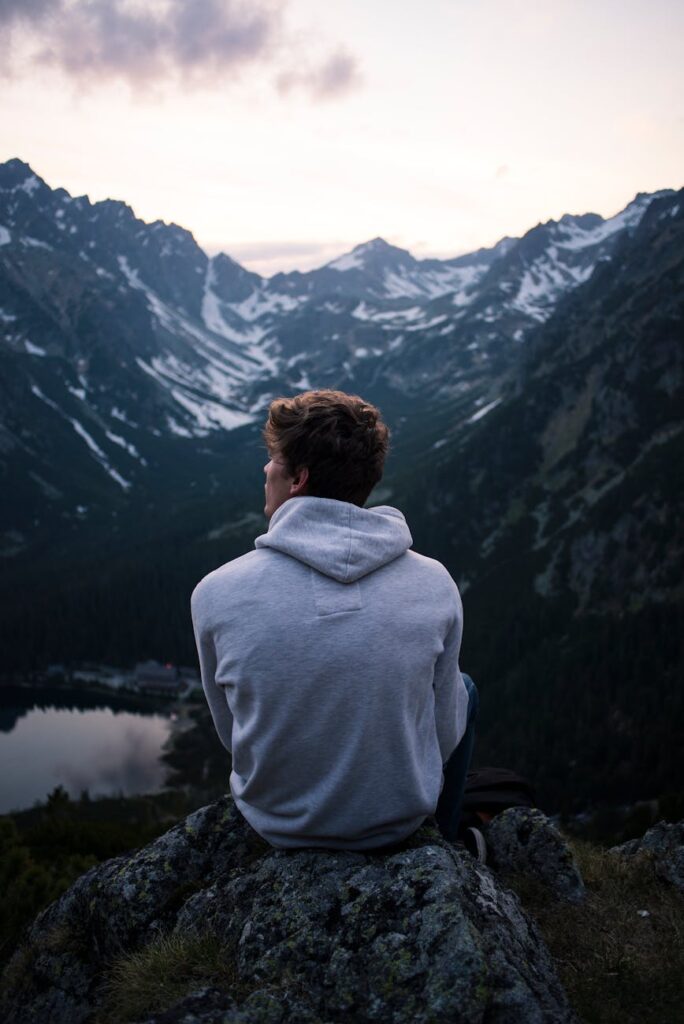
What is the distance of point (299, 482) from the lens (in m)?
5.41

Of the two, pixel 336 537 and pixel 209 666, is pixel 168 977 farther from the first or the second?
pixel 336 537

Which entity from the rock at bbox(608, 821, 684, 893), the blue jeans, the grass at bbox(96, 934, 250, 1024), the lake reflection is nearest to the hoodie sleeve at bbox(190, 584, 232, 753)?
the grass at bbox(96, 934, 250, 1024)

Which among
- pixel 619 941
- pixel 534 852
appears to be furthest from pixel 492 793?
pixel 619 941

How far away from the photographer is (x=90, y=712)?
4744 inches

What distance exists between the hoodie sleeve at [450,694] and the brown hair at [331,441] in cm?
128

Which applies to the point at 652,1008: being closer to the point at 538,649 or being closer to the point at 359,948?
the point at 359,948

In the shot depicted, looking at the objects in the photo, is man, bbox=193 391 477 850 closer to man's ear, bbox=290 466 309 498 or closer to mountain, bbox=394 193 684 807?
man's ear, bbox=290 466 309 498

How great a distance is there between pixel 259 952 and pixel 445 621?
9.33 feet

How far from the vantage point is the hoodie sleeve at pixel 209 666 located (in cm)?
509

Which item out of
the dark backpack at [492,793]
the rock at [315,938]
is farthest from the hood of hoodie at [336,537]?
the dark backpack at [492,793]

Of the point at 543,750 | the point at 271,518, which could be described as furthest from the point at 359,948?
the point at 543,750

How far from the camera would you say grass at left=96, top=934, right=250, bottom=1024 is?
16.0 feet

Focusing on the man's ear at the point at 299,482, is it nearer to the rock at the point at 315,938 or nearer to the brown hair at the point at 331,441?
the brown hair at the point at 331,441

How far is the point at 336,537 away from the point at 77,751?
108218 mm
